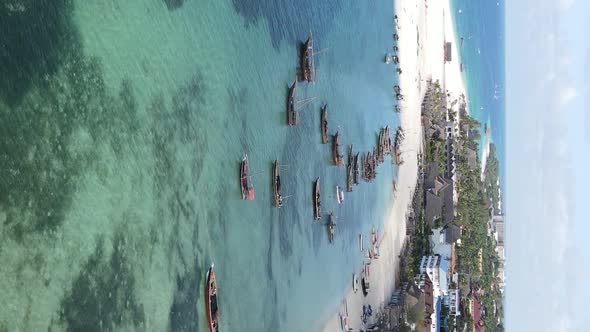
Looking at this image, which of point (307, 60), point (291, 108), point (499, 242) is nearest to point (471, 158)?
point (499, 242)

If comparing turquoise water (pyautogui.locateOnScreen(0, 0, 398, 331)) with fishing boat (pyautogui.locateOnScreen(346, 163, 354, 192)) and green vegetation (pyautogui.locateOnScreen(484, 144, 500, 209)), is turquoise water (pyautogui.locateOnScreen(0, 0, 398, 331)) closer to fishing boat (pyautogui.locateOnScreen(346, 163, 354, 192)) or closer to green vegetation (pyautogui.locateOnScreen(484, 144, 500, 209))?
fishing boat (pyautogui.locateOnScreen(346, 163, 354, 192))

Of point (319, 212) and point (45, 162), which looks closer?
point (45, 162)

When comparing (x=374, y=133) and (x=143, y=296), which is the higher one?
(x=374, y=133)

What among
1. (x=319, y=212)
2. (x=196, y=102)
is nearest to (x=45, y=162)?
(x=196, y=102)

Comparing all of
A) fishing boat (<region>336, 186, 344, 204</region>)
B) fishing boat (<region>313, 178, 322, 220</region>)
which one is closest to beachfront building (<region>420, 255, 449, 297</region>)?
fishing boat (<region>336, 186, 344, 204</region>)

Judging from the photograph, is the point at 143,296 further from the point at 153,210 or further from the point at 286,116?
the point at 286,116

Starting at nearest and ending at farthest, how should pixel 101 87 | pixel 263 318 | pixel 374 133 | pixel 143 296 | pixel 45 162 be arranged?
1. pixel 45 162
2. pixel 101 87
3. pixel 143 296
4. pixel 263 318
5. pixel 374 133

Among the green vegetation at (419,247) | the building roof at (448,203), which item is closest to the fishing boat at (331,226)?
the green vegetation at (419,247)
